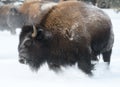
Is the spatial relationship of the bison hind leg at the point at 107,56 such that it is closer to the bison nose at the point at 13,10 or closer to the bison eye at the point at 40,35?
the bison eye at the point at 40,35

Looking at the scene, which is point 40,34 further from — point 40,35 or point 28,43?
point 28,43

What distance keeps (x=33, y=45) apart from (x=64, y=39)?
0.51 m

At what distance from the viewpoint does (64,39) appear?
Answer: 7164mm

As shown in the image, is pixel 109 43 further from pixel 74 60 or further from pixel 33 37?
pixel 33 37

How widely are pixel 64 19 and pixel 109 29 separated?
0.85m

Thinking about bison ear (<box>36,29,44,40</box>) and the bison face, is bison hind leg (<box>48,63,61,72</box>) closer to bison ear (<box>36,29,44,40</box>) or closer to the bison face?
the bison face

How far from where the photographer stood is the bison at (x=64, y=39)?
7.09 metres

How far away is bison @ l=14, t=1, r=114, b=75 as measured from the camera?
7086mm

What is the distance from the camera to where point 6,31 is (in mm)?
18922

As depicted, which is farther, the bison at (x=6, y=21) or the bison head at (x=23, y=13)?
the bison at (x=6, y=21)

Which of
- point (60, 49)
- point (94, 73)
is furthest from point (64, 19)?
point (94, 73)

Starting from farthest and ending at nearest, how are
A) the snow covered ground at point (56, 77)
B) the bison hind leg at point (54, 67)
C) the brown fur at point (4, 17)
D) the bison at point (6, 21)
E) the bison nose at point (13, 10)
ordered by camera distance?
the brown fur at point (4, 17) < the bison at point (6, 21) < the bison nose at point (13, 10) < the bison hind leg at point (54, 67) < the snow covered ground at point (56, 77)

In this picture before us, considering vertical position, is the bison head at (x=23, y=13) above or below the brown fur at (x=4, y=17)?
above

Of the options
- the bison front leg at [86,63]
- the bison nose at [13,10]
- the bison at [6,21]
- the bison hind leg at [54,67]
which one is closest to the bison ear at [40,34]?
the bison hind leg at [54,67]
